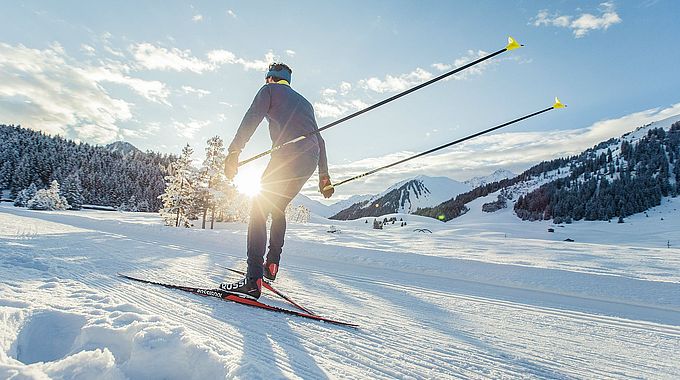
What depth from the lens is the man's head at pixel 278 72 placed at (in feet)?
12.8

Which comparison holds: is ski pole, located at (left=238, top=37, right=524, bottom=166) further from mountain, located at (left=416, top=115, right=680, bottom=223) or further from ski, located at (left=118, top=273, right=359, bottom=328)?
mountain, located at (left=416, top=115, right=680, bottom=223)

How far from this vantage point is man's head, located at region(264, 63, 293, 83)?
3902 millimetres

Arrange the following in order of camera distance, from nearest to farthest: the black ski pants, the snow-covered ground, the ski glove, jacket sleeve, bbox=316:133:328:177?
the snow-covered ground < the black ski pants < jacket sleeve, bbox=316:133:328:177 < the ski glove

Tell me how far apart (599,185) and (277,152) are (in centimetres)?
10640

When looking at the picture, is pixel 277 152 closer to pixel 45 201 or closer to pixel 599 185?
pixel 45 201

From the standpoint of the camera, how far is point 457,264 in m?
6.64

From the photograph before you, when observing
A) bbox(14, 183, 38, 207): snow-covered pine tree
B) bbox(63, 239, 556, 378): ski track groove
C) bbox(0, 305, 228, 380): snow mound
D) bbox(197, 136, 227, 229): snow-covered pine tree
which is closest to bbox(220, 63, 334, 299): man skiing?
bbox(63, 239, 556, 378): ski track groove

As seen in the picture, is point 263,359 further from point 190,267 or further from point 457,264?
point 457,264

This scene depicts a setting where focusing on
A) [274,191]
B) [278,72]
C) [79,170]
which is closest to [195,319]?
[274,191]

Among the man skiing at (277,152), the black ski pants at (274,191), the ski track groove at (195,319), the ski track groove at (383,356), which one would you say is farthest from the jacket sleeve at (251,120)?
the ski track groove at (383,356)

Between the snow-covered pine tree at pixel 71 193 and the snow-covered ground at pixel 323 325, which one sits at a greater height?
the snow-covered pine tree at pixel 71 193

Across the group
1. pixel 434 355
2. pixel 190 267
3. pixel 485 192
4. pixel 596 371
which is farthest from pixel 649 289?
pixel 485 192

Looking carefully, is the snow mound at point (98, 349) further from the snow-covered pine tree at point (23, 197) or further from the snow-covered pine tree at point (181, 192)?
the snow-covered pine tree at point (23, 197)

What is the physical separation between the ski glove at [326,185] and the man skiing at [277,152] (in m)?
0.61
